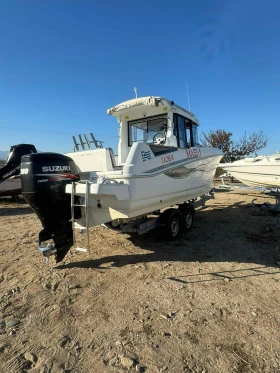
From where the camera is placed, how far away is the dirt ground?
227cm

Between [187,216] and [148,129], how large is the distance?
2474 mm

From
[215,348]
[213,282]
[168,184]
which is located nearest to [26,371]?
[215,348]

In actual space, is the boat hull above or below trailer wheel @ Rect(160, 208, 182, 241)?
above

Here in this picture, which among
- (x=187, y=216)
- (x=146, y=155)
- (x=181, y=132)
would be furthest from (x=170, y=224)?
(x=181, y=132)

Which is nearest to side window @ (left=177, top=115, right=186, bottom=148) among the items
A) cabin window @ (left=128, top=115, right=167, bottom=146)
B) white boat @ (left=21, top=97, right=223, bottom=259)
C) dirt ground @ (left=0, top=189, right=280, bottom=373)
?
white boat @ (left=21, top=97, right=223, bottom=259)

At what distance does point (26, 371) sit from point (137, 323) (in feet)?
3.70

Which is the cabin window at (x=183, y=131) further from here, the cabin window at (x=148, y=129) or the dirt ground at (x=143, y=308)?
the dirt ground at (x=143, y=308)

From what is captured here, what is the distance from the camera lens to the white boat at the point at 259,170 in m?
10.5

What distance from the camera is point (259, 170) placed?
36.2 feet

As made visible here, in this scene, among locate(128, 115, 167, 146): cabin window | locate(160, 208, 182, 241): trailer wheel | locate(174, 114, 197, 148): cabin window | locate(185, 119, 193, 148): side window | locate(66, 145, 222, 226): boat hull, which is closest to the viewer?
locate(66, 145, 222, 226): boat hull

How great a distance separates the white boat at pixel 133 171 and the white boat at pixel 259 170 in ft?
13.7

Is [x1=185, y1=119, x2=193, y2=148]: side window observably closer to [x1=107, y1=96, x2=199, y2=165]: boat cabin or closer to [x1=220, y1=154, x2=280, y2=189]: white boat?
[x1=107, y1=96, x2=199, y2=165]: boat cabin

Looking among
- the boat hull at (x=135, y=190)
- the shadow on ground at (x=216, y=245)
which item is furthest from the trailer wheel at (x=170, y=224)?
the boat hull at (x=135, y=190)

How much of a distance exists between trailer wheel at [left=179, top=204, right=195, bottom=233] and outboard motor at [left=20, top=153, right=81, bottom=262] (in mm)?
3024
